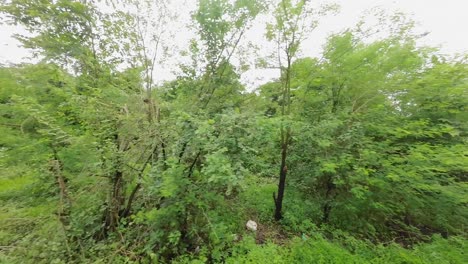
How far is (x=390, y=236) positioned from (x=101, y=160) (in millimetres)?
6109

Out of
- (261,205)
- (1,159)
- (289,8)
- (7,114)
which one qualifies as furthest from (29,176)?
(289,8)

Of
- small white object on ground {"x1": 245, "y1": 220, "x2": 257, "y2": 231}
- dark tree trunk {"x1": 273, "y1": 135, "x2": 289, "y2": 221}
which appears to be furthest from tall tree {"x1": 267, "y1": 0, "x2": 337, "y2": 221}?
small white object on ground {"x1": 245, "y1": 220, "x2": 257, "y2": 231}

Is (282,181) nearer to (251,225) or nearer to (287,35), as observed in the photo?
(251,225)

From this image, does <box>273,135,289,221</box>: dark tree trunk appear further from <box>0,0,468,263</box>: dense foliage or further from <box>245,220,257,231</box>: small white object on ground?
<box>245,220,257,231</box>: small white object on ground

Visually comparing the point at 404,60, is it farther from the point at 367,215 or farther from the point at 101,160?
the point at 101,160

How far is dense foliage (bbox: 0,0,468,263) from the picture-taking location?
312 cm

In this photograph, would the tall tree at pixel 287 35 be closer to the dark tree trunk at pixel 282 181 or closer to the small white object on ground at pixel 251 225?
the dark tree trunk at pixel 282 181

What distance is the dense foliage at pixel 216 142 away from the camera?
3.12 meters

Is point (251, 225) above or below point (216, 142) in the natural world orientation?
below

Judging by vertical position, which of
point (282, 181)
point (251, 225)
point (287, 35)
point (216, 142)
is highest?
point (287, 35)

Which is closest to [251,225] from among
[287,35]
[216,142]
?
[216,142]

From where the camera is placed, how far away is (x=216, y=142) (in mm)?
2803

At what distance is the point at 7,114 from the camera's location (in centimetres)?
354

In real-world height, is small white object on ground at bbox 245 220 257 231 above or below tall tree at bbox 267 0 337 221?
below
